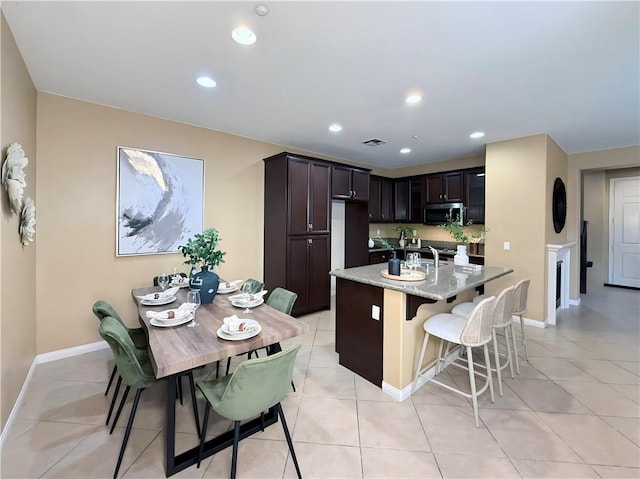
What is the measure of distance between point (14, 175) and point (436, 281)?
3.29 meters

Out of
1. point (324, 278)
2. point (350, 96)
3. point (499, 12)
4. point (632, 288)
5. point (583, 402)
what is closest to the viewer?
point (499, 12)

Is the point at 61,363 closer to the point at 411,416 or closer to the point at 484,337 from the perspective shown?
the point at 411,416

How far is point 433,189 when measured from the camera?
5.64 meters

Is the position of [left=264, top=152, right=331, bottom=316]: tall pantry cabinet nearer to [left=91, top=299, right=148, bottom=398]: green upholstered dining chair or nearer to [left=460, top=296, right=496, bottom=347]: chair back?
[left=91, top=299, right=148, bottom=398]: green upholstered dining chair

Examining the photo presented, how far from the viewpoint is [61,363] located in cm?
292

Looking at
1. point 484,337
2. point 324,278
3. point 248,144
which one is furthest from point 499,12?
point 324,278

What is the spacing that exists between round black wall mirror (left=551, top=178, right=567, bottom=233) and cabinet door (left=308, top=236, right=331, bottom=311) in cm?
342

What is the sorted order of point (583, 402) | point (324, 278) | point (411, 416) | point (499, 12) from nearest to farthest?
point (499, 12) < point (411, 416) < point (583, 402) < point (324, 278)

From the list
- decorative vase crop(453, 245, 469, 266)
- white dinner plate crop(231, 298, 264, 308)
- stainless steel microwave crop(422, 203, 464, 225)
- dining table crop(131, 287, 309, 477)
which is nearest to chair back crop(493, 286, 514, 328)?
decorative vase crop(453, 245, 469, 266)

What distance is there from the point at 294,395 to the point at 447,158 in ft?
16.3

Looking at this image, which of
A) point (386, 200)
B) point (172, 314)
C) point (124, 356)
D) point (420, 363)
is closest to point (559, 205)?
point (386, 200)

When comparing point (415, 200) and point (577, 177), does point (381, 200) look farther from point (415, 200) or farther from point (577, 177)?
point (577, 177)

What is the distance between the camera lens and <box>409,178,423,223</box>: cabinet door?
5929 millimetres

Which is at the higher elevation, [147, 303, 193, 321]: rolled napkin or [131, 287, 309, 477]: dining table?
[147, 303, 193, 321]: rolled napkin
